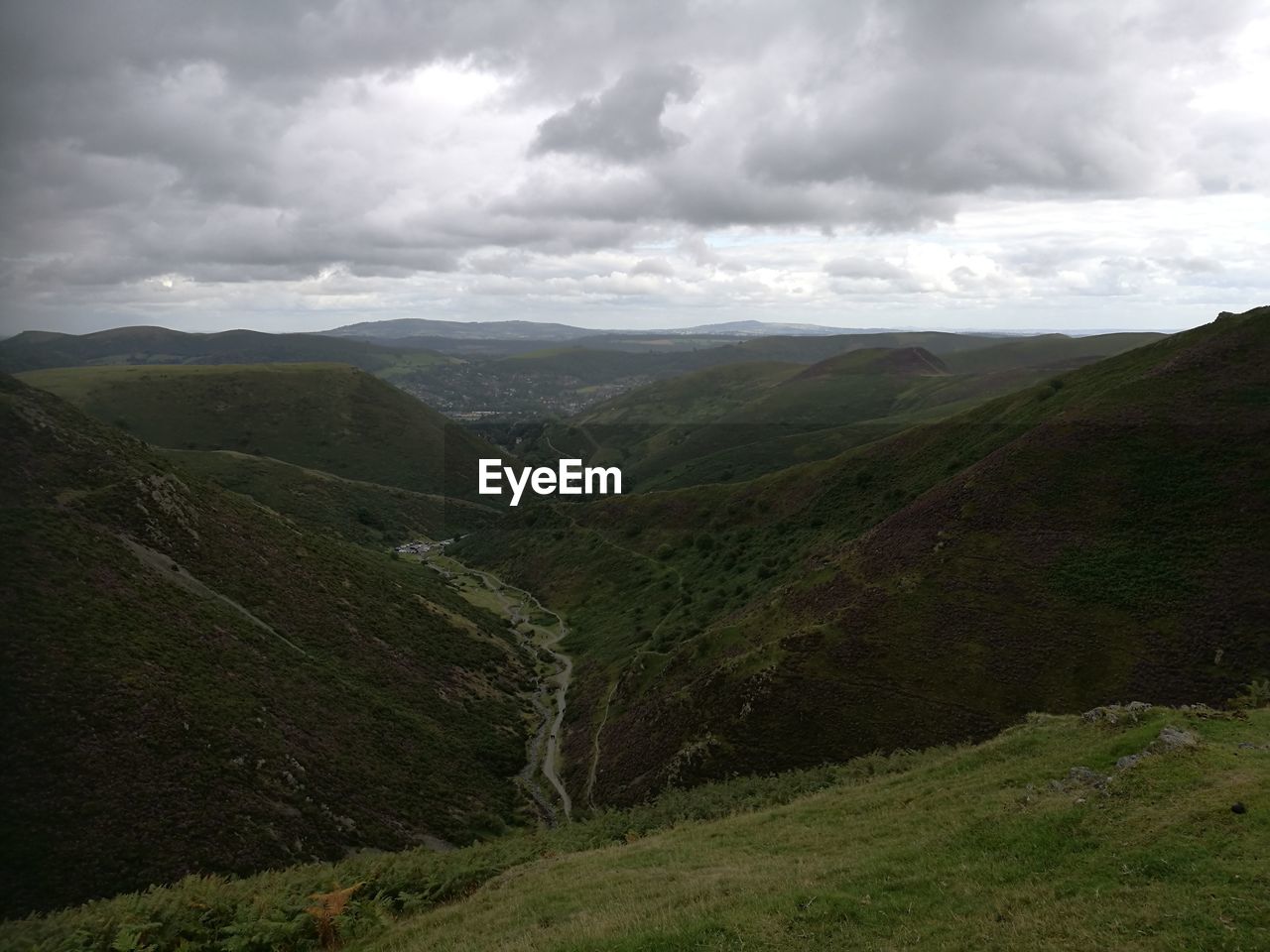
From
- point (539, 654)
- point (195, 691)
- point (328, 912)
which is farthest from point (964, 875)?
point (539, 654)

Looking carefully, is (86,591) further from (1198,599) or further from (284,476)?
(284,476)

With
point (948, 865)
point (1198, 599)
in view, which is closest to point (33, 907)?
point (948, 865)

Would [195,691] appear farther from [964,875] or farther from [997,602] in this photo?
[997,602]

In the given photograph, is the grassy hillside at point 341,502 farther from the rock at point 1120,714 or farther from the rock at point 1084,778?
the rock at point 1084,778

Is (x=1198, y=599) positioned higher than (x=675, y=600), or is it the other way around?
(x=1198, y=599)

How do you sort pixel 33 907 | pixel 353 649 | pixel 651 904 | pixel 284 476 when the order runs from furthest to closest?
pixel 284 476
pixel 353 649
pixel 33 907
pixel 651 904

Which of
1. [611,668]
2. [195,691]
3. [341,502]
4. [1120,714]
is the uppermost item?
[1120,714]

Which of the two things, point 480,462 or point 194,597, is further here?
point 480,462

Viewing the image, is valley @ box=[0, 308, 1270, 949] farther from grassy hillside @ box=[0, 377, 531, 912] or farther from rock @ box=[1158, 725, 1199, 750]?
rock @ box=[1158, 725, 1199, 750]
